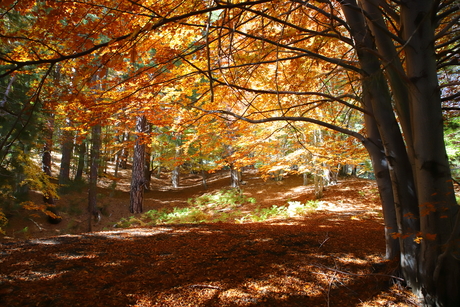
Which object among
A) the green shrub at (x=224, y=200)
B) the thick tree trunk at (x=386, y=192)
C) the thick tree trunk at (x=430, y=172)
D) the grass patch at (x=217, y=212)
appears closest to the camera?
the thick tree trunk at (x=430, y=172)

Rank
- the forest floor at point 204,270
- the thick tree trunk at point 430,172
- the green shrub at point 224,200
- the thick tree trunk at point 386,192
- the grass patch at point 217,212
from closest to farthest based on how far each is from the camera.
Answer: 1. the forest floor at point 204,270
2. the thick tree trunk at point 430,172
3. the thick tree trunk at point 386,192
4. the grass patch at point 217,212
5. the green shrub at point 224,200

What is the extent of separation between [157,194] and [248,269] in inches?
628

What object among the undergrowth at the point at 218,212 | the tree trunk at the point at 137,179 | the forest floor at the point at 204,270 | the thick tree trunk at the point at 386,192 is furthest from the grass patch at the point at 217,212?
the thick tree trunk at the point at 386,192

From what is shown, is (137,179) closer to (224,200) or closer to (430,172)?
(224,200)

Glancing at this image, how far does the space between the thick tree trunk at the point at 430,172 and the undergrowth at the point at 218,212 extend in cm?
667

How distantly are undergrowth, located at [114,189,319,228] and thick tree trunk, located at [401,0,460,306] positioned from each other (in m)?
6.67

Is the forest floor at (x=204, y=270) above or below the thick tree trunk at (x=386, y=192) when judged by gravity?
below

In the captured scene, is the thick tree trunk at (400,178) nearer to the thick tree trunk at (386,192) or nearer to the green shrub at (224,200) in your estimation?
the thick tree trunk at (386,192)

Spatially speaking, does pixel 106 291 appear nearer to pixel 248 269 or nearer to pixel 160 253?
pixel 160 253

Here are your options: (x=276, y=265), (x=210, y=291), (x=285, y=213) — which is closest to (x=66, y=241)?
(x=210, y=291)

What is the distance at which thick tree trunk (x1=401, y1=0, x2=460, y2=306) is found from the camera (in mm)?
2416

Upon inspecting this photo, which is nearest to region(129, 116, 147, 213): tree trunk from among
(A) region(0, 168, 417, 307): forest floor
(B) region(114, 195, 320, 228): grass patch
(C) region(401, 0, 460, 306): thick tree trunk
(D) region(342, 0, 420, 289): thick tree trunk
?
(B) region(114, 195, 320, 228): grass patch

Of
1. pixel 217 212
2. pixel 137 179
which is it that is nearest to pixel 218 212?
pixel 217 212

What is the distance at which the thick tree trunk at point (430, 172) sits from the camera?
2416mm
